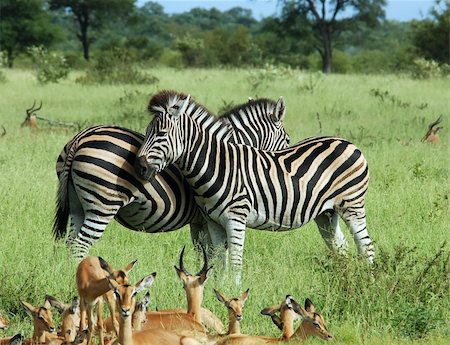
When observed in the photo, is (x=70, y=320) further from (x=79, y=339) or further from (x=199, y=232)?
(x=199, y=232)

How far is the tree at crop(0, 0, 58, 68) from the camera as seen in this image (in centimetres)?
4478

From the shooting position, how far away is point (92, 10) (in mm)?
51625

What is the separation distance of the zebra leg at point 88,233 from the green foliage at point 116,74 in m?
18.1

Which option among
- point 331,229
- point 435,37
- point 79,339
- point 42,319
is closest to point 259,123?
point 331,229

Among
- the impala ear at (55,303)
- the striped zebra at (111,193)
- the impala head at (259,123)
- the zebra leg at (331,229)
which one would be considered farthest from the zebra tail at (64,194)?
the zebra leg at (331,229)

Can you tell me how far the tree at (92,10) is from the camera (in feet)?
166

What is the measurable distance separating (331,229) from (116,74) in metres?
18.7

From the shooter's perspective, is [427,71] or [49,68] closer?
[49,68]

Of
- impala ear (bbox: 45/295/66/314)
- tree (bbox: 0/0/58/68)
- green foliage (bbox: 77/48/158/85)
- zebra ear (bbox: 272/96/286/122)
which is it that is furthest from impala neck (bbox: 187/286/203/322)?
tree (bbox: 0/0/58/68)

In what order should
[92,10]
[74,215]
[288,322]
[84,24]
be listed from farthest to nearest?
[84,24]
[92,10]
[74,215]
[288,322]

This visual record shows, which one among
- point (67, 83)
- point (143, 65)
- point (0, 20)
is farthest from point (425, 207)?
point (0, 20)

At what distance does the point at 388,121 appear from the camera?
18.2m

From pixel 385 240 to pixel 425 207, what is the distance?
5.19 ft

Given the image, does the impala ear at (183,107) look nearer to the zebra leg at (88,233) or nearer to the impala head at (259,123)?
the zebra leg at (88,233)
